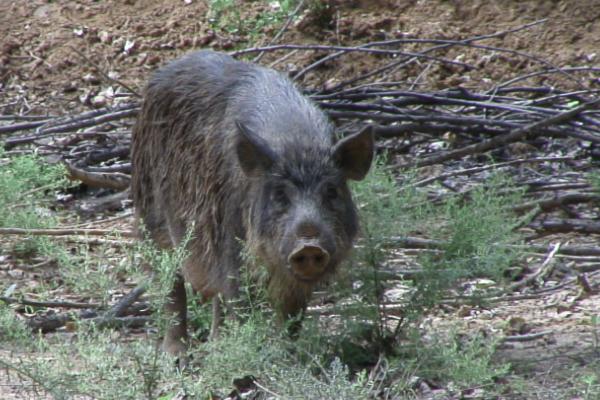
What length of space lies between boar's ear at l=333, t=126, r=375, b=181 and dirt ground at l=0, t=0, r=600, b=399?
4283 mm

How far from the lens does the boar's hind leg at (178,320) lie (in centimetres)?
637

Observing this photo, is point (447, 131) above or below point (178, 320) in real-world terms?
above

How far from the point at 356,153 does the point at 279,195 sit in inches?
16.4

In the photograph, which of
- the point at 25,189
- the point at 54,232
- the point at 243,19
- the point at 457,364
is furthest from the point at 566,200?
the point at 243,19

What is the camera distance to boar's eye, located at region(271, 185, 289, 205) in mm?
5316

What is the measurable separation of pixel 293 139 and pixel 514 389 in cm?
155

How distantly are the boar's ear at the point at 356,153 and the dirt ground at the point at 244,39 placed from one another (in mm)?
4283

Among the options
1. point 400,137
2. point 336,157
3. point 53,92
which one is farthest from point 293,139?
point 53,92

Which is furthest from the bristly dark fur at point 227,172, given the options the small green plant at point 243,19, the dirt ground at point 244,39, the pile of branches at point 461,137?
the small green plant at point 243,19

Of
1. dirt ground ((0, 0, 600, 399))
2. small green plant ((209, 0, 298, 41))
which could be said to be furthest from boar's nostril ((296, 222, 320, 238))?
small green plant ((209, 0, 298, 41))

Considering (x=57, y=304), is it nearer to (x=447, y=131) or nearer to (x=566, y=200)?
(x=447, y=131)

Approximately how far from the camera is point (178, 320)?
6.34 metres

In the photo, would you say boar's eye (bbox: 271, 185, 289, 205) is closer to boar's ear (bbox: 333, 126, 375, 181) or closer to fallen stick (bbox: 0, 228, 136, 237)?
boar's ear (bbox: 333, 126, 375, 181)

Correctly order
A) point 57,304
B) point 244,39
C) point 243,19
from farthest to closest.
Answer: point 243,19 < point 244,39 < point 57,304
